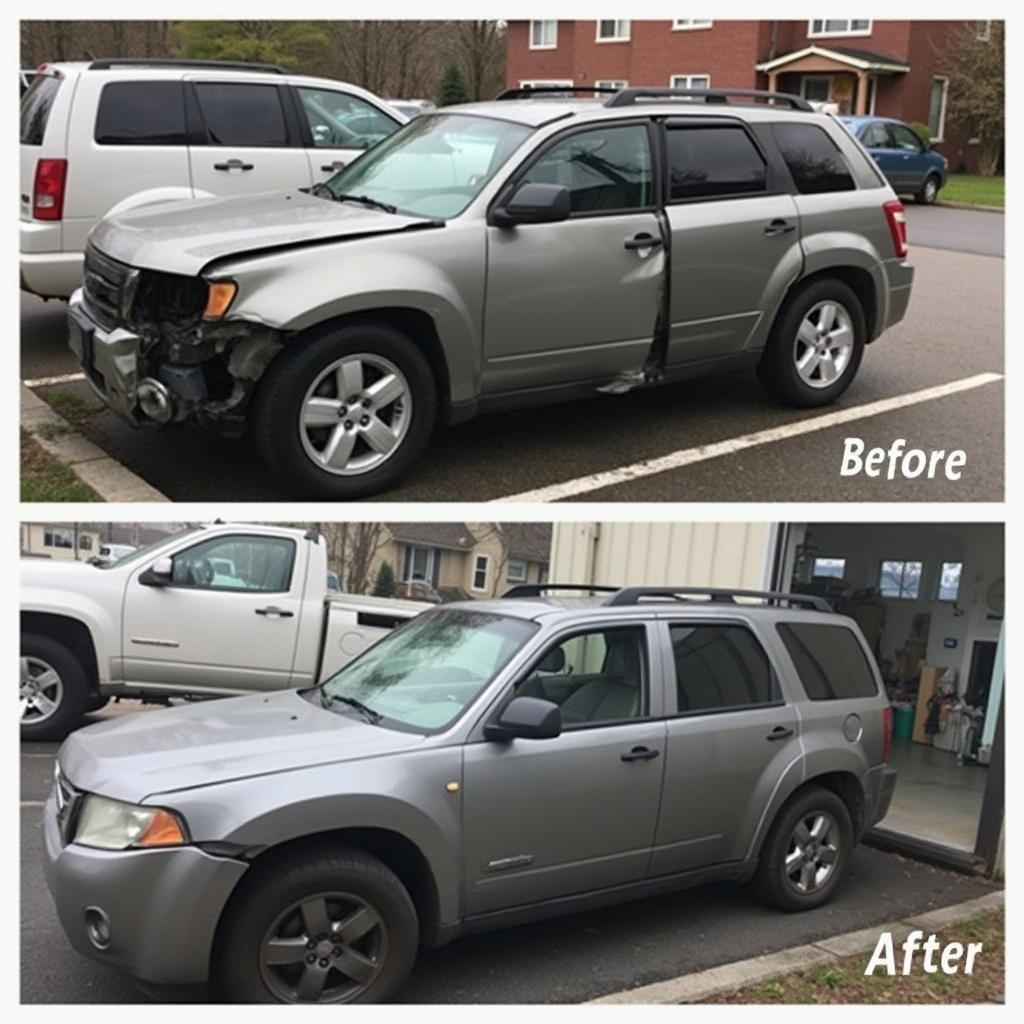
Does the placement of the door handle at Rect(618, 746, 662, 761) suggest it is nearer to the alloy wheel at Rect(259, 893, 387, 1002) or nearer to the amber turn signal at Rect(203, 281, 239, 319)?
the alloy wheel at Rect(259, 893, 387, 1002)

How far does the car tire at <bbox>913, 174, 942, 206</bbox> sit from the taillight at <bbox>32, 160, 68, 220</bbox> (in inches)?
890

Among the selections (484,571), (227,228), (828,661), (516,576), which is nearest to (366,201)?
(227,228)

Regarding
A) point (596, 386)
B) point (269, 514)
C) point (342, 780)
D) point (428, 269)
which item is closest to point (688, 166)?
point (596, 386)

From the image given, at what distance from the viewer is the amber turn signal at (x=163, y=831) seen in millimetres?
4367

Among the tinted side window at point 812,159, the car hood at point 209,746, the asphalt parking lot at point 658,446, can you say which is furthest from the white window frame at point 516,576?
the car hood at point 209,746

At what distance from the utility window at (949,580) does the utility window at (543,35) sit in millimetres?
31433

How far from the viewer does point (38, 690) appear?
8156 millimetres

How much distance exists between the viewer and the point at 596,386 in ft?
23.4

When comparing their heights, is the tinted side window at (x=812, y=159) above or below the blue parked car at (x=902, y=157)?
below

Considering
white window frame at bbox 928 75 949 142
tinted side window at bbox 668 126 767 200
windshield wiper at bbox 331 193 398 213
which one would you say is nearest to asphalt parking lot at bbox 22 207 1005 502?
windshield wiper at bbox 331 193 398 213

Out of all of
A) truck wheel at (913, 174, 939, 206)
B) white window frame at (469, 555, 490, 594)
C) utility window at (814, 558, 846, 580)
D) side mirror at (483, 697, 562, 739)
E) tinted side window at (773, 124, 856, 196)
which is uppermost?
truck wheel at (913, 174, 939, 206)

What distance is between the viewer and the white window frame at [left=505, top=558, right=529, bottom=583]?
19.8m

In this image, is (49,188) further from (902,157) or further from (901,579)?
(902,157)

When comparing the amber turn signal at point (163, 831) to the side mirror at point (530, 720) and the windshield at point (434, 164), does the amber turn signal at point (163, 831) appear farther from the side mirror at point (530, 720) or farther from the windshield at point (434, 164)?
the windshield at point (434, 164)
